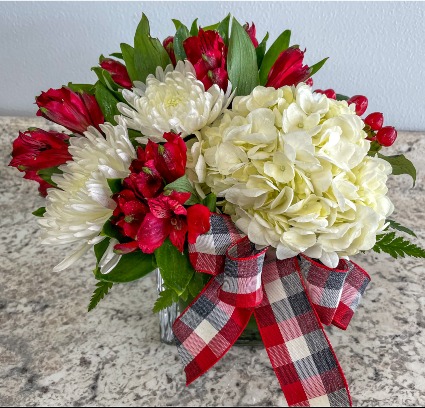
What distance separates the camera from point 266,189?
582mm

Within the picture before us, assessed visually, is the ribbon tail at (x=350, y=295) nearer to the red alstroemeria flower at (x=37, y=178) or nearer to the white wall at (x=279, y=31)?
the red alstroemeria flower at (x=37, y=178)

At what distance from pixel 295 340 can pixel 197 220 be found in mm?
191

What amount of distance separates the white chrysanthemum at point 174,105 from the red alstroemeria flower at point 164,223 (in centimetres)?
8

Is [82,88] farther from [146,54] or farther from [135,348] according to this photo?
[135,348]

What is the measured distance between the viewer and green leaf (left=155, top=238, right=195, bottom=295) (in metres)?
0.61

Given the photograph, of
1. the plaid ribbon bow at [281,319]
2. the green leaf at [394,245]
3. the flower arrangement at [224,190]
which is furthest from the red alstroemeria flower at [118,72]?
the green leaf at [394,245]

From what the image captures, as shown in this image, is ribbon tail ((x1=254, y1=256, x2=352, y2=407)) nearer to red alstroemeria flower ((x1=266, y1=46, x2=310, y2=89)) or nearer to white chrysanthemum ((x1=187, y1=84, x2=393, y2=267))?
white chrysanthemum ((x1=187, y1=84, x2=393, y2=267))

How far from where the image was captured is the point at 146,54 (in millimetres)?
684

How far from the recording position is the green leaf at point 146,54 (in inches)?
26.8

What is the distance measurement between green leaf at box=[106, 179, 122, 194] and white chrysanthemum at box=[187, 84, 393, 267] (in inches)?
2.9

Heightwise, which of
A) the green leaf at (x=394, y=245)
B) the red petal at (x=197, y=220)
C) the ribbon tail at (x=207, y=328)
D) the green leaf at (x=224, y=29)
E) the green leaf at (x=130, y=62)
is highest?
the green leaf at (x=224, y=29)

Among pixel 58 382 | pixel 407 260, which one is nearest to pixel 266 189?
pixel 58 382

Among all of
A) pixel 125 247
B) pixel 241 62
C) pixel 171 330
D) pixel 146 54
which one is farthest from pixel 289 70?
pixel 171 330

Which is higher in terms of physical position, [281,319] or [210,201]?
[210,201]
